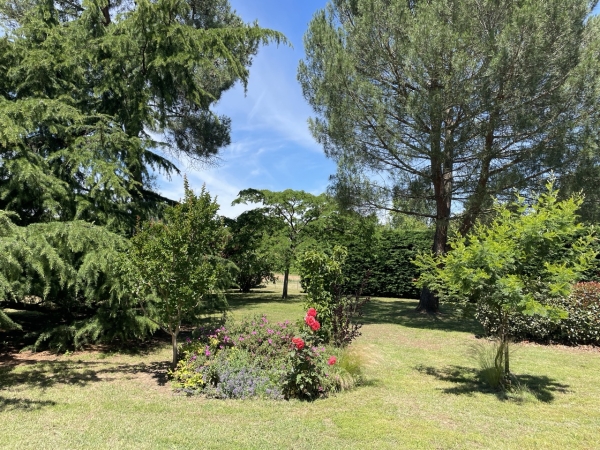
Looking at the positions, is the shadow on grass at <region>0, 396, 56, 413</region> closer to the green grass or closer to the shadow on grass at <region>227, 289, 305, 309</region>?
the green grass

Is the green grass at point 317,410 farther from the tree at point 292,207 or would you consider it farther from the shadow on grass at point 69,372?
the tree at point 292,207

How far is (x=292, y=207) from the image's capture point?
1627 cm

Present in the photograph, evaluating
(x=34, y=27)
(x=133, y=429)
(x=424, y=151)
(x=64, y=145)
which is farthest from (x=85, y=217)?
(x=424, y=151)

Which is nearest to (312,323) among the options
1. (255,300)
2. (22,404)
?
(22,404)

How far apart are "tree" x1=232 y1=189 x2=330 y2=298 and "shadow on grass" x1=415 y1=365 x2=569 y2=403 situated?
33.0ft

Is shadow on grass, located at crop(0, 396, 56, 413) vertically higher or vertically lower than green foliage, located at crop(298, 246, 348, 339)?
lower

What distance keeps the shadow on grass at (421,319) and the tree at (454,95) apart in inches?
94.4

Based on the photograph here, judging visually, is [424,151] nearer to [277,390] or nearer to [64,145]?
[277,390]

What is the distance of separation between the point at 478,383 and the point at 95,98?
919 centimetres

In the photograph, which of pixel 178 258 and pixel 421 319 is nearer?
pixel 178 258

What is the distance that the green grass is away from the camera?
11.2 ft

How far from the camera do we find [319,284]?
620 cm

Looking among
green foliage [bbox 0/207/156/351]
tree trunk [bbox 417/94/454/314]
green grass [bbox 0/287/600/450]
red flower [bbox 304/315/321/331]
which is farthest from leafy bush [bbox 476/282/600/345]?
green foliage [bbox 0/207/156/351]

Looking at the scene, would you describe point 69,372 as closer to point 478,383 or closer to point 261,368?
Answer: point 261,368
